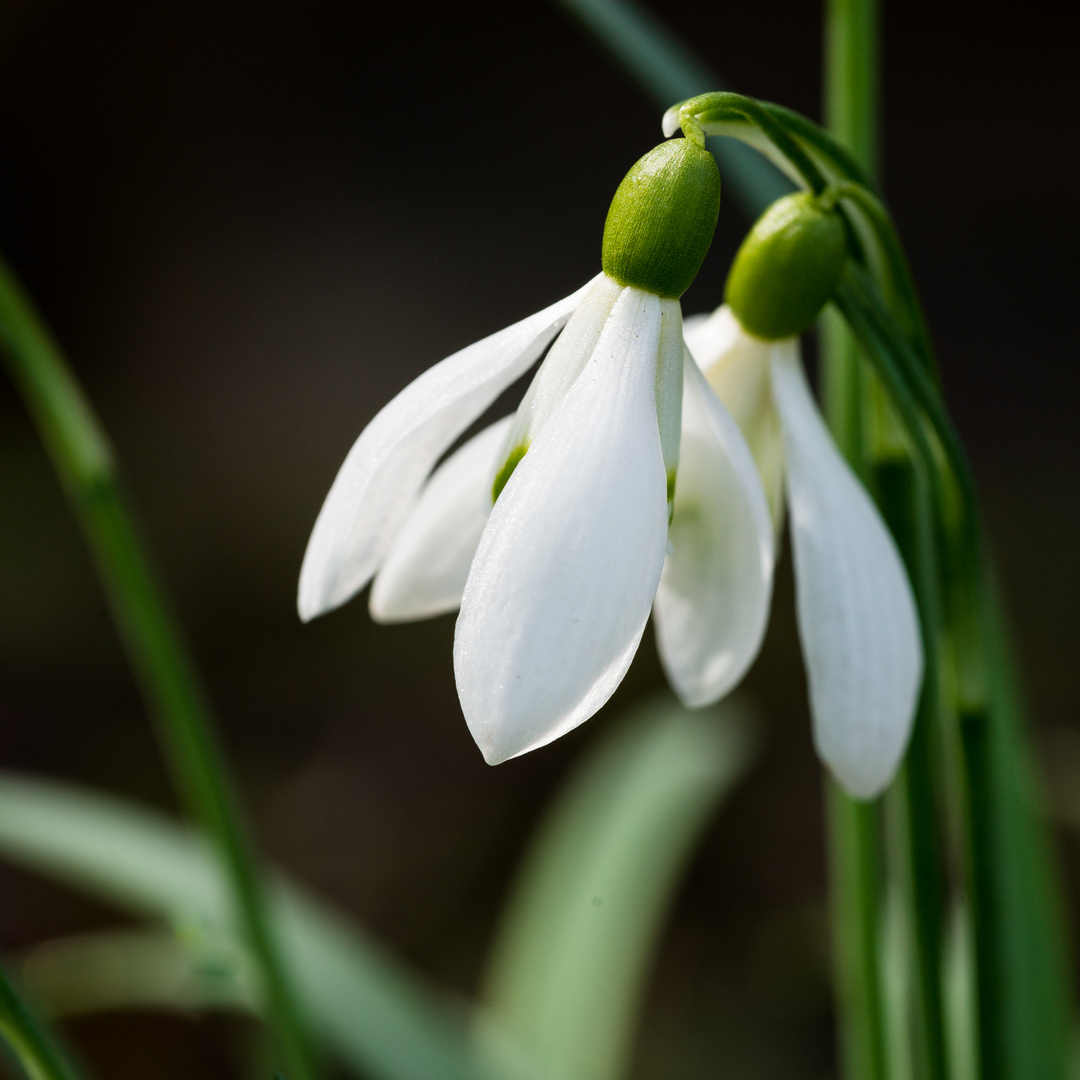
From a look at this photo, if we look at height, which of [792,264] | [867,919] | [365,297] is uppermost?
[365,297]

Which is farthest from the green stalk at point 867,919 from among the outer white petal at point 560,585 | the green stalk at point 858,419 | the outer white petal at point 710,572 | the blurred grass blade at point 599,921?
the blurred grass blade at point 599,921

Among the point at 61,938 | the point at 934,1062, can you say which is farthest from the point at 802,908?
the point at 934,1062

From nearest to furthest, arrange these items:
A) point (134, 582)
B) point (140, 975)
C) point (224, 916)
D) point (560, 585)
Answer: point (560, 585), point (134, 582), point (224, 916), point (140, 975)

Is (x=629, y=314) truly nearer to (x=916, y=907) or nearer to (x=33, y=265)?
(x=916, y=907)

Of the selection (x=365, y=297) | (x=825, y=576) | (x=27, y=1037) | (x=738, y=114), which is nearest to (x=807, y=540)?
(x=825, y=576)

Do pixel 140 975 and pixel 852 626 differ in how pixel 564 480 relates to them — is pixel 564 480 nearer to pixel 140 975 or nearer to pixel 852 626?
pixel 852 626

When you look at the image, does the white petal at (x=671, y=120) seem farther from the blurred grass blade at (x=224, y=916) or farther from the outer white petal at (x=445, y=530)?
the blurred grass blade at (x=224, y=916)

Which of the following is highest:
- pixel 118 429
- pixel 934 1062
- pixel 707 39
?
pixel 707 39
